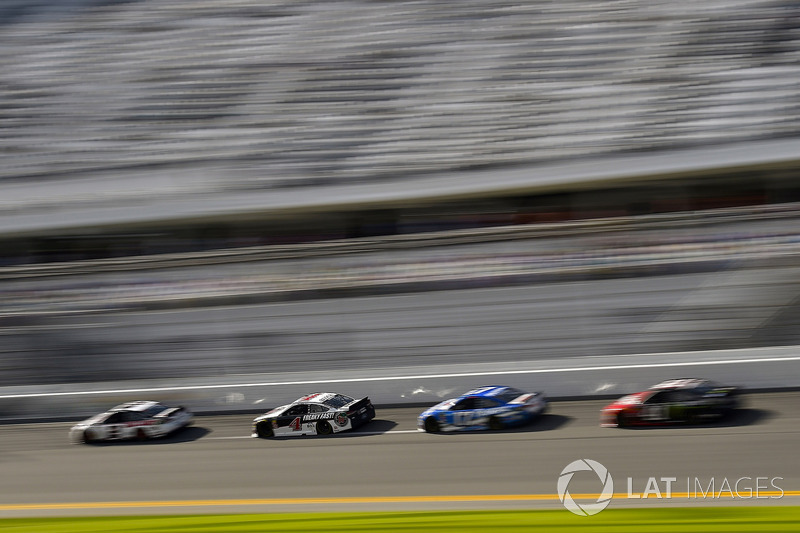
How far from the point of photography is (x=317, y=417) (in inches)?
611

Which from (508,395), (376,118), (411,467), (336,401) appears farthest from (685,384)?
(376,118)

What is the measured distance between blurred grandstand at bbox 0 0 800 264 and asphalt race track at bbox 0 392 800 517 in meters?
8.32

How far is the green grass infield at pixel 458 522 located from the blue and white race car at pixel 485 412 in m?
4.55

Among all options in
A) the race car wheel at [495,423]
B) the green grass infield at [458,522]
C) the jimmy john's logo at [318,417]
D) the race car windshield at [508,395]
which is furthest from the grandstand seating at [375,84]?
the green grass infield at [458,522]

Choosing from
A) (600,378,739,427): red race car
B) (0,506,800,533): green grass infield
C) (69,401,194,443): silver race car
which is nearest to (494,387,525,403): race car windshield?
(600,378,739,427): red race car

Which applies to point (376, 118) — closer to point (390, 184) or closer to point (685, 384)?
point (390, 184)

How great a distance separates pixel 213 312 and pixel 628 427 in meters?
10.8

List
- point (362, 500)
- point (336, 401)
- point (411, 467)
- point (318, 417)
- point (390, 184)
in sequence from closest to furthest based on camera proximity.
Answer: point (362, 500)
point (411, 467)
point (318, 417)
point (336, 401)
point (390, 184)

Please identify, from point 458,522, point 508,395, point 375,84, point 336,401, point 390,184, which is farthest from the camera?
point 375,84

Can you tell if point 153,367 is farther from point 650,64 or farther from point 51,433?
point 650,64

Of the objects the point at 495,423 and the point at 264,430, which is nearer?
the point at 495,423

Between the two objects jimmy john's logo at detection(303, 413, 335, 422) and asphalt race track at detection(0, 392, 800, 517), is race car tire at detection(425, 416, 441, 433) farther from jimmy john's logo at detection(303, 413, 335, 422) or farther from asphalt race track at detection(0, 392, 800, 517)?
jimmy john's logo at detection(303, 413, 335, 422)

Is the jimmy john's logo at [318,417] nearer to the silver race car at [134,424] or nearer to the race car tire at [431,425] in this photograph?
the race car tire at [431,425]

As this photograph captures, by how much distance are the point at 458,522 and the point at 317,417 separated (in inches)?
257
